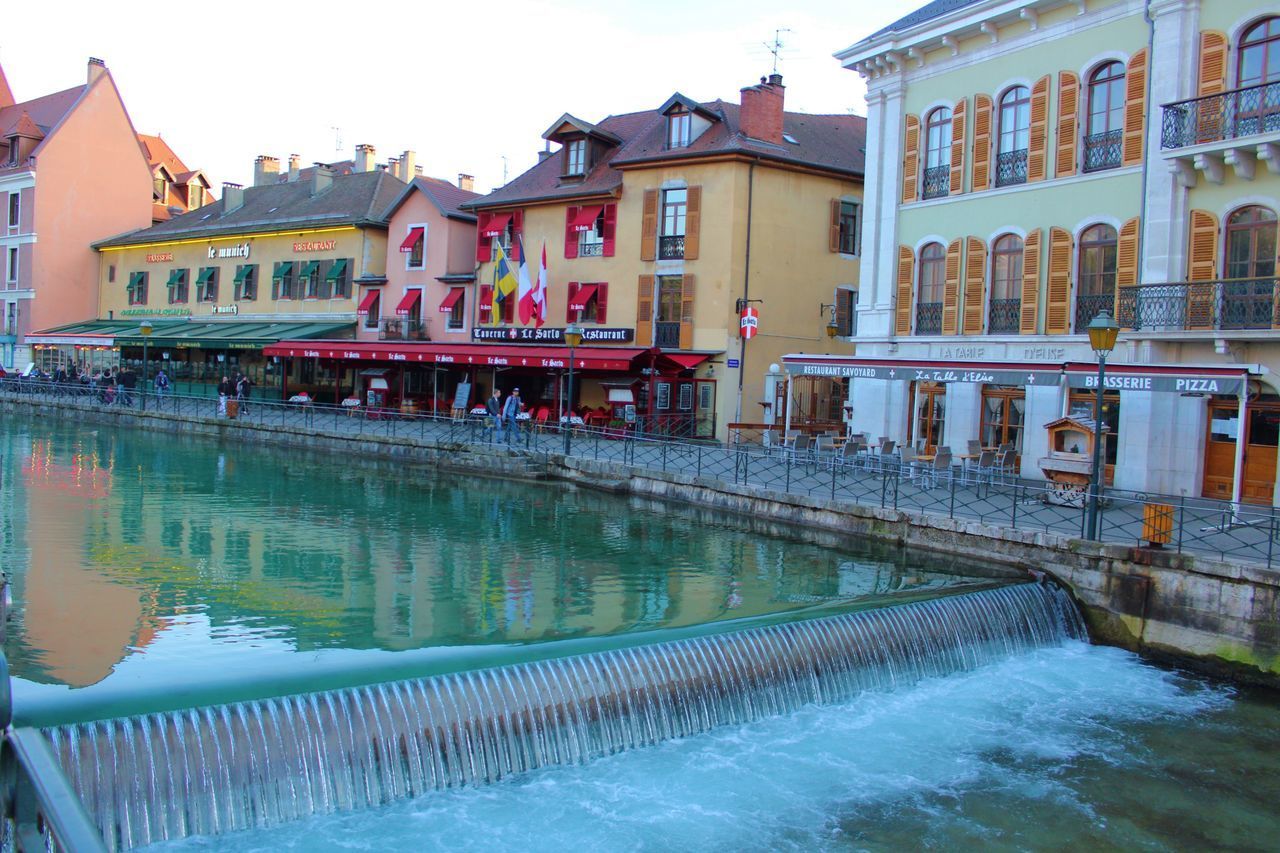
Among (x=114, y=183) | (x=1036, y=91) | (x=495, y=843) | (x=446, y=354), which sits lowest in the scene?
(x=495, y=843)

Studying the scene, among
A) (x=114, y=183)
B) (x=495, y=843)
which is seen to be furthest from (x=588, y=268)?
(x=114, y=183)

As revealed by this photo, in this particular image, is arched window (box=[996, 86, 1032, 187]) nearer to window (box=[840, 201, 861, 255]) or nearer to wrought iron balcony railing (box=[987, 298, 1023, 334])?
wrought iron balcony railing (box=[987, 298, 1023, 334])

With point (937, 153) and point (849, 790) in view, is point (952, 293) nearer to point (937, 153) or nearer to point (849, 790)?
point (937, 153)

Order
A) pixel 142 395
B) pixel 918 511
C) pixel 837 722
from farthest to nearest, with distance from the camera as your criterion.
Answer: pixel 142 395
pixel 918 511
pixel 837 722

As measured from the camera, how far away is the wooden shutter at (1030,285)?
70.0 ft

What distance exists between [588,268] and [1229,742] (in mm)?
25953

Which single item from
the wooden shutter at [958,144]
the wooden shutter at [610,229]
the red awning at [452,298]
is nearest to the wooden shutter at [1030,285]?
the wooden shutter at [958,144]

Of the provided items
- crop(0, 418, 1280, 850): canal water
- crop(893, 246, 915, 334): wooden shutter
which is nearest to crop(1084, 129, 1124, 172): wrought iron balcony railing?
crop(893, 246, 915, 334): wooden shutter

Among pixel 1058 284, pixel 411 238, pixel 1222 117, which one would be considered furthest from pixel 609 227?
pixel 1222 117

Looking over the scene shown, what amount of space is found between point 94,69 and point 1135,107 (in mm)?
49742

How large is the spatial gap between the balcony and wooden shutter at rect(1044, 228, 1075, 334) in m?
23.7

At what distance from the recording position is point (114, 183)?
5212cm

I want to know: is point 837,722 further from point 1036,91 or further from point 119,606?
point 1036,91

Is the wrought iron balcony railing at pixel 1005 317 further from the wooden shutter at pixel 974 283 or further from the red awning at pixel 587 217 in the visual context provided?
the red awning at pixel 587 217
